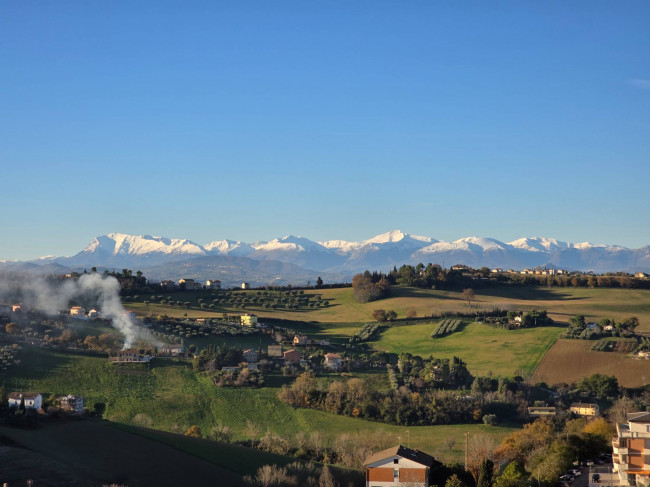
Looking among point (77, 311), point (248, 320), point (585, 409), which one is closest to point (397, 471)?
point (585, 409)

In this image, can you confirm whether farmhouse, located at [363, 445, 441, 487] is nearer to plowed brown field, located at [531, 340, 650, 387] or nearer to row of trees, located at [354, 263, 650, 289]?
plowed brown field, located at [531, 340, 650, 387]

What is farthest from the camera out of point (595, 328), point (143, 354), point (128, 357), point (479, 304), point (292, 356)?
point (479, 304)

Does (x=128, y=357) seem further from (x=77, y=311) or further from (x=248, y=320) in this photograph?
(x=248, y=320)

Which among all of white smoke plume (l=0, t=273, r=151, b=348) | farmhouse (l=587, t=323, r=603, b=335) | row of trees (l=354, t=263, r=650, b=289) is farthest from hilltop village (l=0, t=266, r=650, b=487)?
row of trees (l=354, t=263, r=650, b=289)

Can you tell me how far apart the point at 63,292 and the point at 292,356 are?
41727 millimetres

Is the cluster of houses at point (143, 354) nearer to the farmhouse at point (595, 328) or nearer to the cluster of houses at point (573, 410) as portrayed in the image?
the cluster of houses at point (573, 410)

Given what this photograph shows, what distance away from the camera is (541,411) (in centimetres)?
6819

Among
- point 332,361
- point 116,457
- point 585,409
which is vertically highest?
point 332,361

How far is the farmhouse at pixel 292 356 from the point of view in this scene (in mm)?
85500

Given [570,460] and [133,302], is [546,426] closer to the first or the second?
[570,460]

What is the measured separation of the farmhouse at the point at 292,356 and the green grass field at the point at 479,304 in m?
24.0

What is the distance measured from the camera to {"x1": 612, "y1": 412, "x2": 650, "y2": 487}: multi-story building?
136 feet

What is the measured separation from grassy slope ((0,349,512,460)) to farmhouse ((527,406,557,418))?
4605mm

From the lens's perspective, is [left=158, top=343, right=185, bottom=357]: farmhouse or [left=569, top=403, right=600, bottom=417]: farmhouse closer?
[left=569, top=403, right=600, bottom=417]: farmhouse
